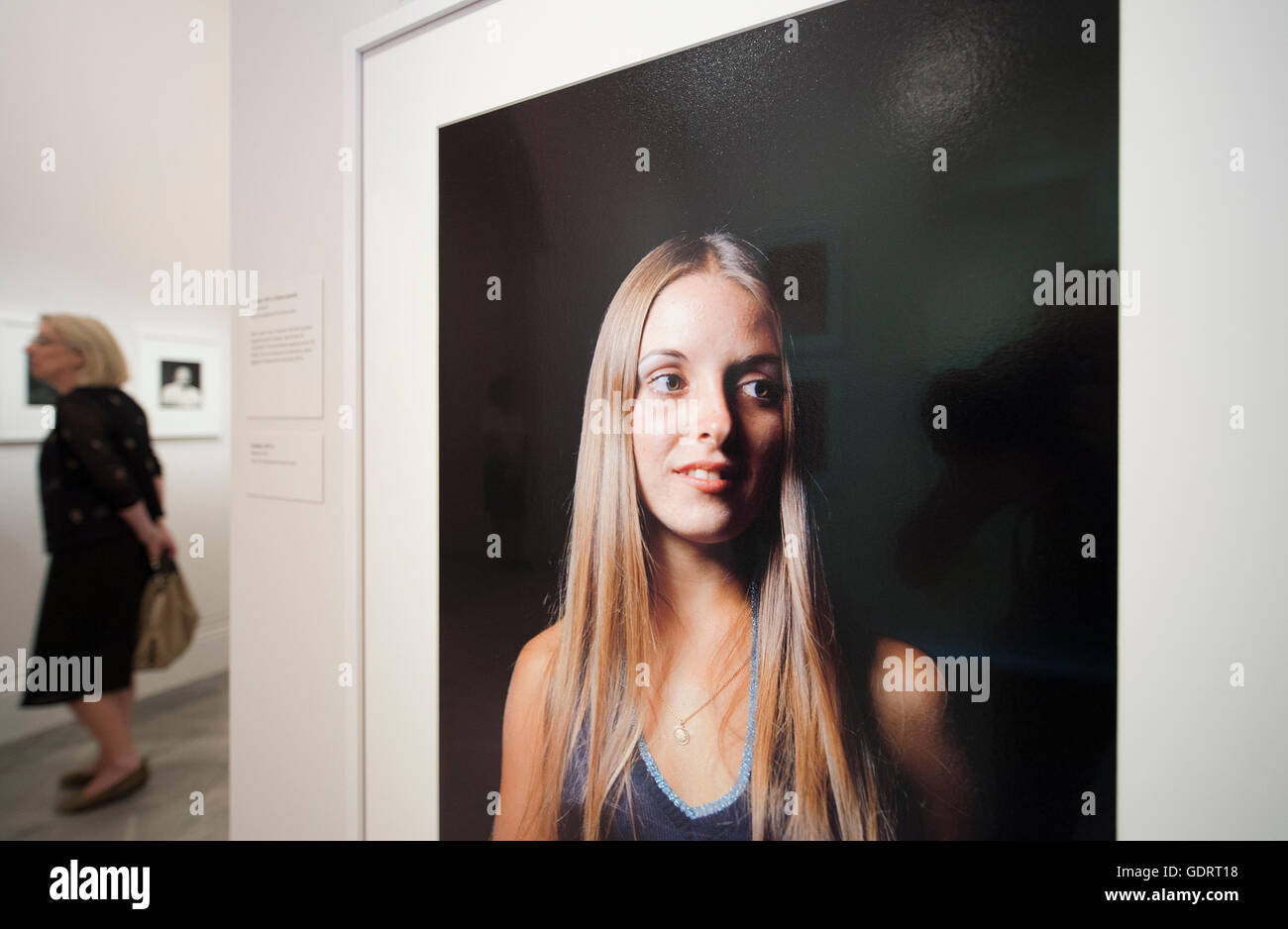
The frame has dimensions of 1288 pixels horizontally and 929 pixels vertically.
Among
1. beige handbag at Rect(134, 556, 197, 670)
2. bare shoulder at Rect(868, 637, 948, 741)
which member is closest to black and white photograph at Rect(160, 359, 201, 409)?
beige handbag at Rect(134, 556, 197, 670)

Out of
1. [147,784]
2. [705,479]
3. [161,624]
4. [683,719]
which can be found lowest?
[147,784]

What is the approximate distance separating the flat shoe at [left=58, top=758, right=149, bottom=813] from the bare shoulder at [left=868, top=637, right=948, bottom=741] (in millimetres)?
2968

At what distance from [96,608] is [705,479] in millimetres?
2489

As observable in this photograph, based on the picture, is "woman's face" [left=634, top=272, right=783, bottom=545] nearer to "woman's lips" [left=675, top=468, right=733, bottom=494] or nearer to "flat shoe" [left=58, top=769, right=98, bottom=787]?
"woman's lips" [left=675, top=468, right=733, bottom=494]

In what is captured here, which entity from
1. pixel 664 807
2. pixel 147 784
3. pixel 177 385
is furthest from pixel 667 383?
pixel 177 385

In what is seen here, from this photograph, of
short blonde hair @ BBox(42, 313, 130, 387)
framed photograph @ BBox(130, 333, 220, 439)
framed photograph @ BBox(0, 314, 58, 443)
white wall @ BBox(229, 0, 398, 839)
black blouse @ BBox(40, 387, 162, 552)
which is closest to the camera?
white wall @ BBox(229, 0, 398, 839)

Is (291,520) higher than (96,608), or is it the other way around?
(291,520)

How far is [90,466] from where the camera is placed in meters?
1.95

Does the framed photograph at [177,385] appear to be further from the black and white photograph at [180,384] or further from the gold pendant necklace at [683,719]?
the gold pendant necklace at [683,719]

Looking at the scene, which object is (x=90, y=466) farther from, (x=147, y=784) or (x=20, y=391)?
(x=147, y=784)

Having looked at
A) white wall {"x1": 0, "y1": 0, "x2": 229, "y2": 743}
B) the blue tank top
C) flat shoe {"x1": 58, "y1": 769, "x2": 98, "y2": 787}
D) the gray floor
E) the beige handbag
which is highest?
white wall {"x1": 0, "y1": 0, "x2": 229, "y2": 743}

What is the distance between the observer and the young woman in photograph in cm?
66

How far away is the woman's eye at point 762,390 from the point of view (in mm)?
677

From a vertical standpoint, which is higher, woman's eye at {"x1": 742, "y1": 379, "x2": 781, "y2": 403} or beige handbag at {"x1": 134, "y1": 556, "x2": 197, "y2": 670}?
woman's eye at {"x1": 742, "y1": 379, "x2": 781, "y2": 403}
